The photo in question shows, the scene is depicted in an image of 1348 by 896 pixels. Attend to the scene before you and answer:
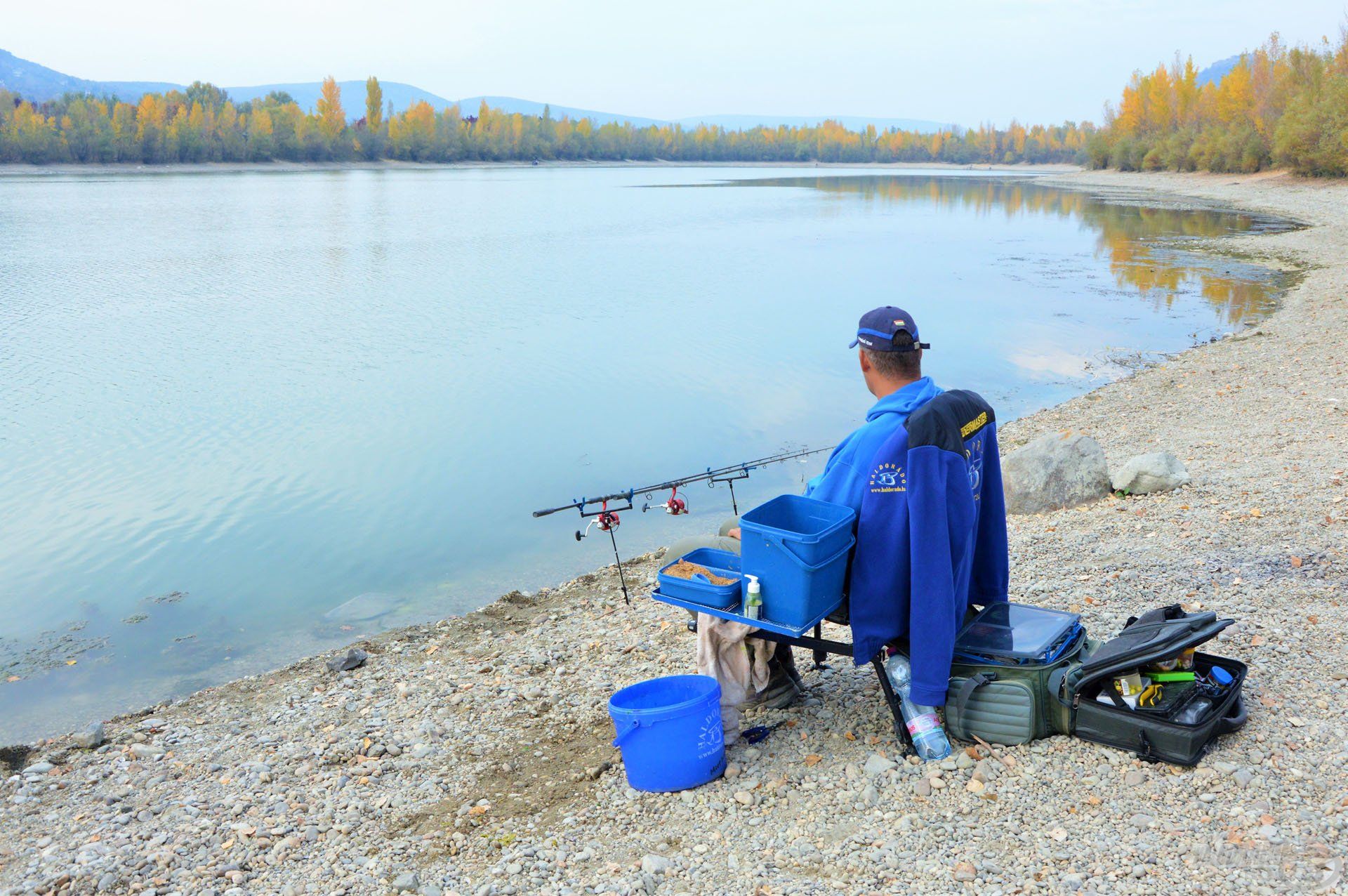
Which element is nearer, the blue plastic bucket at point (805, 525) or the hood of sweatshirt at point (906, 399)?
the blue plastic bucket at point (805, 525)

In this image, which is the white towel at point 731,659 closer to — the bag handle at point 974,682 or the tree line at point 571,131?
the bag handle at point 974,682

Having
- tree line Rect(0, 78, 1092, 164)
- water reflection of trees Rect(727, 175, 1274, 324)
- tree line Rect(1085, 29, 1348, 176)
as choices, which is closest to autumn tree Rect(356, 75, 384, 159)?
tree line Rect(0, 78, 1092, 164)

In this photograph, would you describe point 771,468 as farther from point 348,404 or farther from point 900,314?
point 900,314

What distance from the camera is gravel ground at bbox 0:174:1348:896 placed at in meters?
3.70

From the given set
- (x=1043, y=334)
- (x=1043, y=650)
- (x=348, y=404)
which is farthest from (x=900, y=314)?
(x=1043, y=334)

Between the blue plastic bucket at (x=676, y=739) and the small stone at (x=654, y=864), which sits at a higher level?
the blue plastic bucket at (x=676, y=739)

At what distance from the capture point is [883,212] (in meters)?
60.8

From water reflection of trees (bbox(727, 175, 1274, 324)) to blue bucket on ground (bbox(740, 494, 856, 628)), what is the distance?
66.9 ft

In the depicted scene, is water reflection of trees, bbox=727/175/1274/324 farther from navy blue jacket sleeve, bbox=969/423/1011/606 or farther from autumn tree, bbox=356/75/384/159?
autumn tree, bbox=356/75/384/159

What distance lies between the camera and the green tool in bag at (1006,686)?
4.26 metres

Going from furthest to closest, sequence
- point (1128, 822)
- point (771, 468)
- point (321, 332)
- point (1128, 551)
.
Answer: point (321, 332), point (771, 468), point (1128, 551), point (1128, 822)

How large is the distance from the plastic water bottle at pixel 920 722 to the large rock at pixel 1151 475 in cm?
512

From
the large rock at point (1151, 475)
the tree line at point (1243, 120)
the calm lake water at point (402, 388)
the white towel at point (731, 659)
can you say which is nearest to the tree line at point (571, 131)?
the tree line at point (1243, 120)

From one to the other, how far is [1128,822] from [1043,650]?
2.57ft
